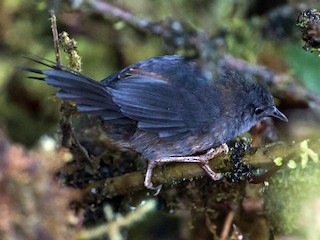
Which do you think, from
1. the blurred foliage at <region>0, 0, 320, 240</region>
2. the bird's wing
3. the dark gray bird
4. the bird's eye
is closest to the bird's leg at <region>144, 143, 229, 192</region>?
the dark gray bird

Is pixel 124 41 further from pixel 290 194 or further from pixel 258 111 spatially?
pixel 290 194

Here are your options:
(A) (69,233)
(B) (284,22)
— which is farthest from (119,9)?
(A) (69,233)

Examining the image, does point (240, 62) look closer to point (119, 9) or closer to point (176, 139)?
point (119, 9)

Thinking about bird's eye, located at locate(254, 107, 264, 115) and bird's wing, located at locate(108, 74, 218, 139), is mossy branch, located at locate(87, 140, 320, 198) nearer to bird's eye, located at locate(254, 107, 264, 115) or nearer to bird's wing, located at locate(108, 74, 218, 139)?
bird's wing, located at locate(108, 74, 218, 139)

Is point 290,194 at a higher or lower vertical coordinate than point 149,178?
lower

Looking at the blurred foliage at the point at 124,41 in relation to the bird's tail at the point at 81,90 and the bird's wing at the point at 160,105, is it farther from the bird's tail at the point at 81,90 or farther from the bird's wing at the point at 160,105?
the bird's tail at the point at 81,90

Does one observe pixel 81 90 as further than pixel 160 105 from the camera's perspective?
No

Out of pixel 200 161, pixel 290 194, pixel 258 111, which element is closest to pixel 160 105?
pixel 200 161

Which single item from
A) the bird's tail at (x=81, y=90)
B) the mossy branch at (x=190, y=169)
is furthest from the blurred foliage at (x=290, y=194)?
the bird's tail at (x=81, y=90)
